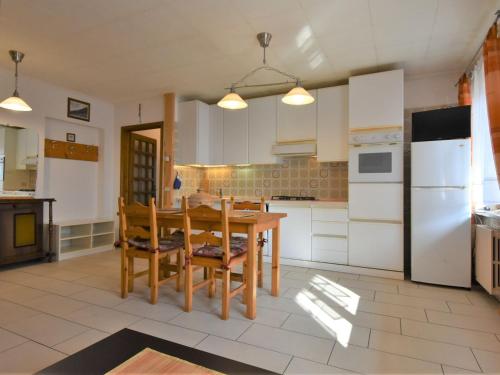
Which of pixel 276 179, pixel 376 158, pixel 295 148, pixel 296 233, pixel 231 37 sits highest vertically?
pixel 231 37

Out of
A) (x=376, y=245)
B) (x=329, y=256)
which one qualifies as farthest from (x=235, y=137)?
(x=376, y=245)

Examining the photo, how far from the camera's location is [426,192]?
3.05 meters

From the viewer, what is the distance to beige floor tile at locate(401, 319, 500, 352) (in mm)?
1868

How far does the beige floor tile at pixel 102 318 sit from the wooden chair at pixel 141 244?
0.92 feet

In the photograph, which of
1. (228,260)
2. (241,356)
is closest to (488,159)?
(228,260)

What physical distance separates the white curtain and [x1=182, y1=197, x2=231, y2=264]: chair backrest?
2557mm

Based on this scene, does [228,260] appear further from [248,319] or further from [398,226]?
[398,226]

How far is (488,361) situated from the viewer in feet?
5.52

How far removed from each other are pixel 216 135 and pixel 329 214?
210 centimetres

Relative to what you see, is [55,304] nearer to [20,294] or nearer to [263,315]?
[20,294]

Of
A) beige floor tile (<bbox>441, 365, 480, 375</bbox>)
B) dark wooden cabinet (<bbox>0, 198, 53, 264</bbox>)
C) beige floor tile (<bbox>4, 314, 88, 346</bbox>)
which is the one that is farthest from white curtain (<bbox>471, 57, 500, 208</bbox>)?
dark wooden cabinet (<bbox>0, 198, 53, 264</bbox>)

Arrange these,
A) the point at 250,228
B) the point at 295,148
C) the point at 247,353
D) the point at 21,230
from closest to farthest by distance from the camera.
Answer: the point at 247,353 < the point at 250,228 < the point at 21,230 < the point at 295,148

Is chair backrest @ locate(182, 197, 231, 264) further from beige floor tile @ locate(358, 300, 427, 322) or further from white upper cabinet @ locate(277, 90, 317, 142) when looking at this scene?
white upper cabinet @ locate(277, 90, 317, 142)

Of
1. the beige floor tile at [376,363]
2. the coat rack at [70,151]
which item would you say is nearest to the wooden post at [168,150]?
the coat rack at [70,151]
